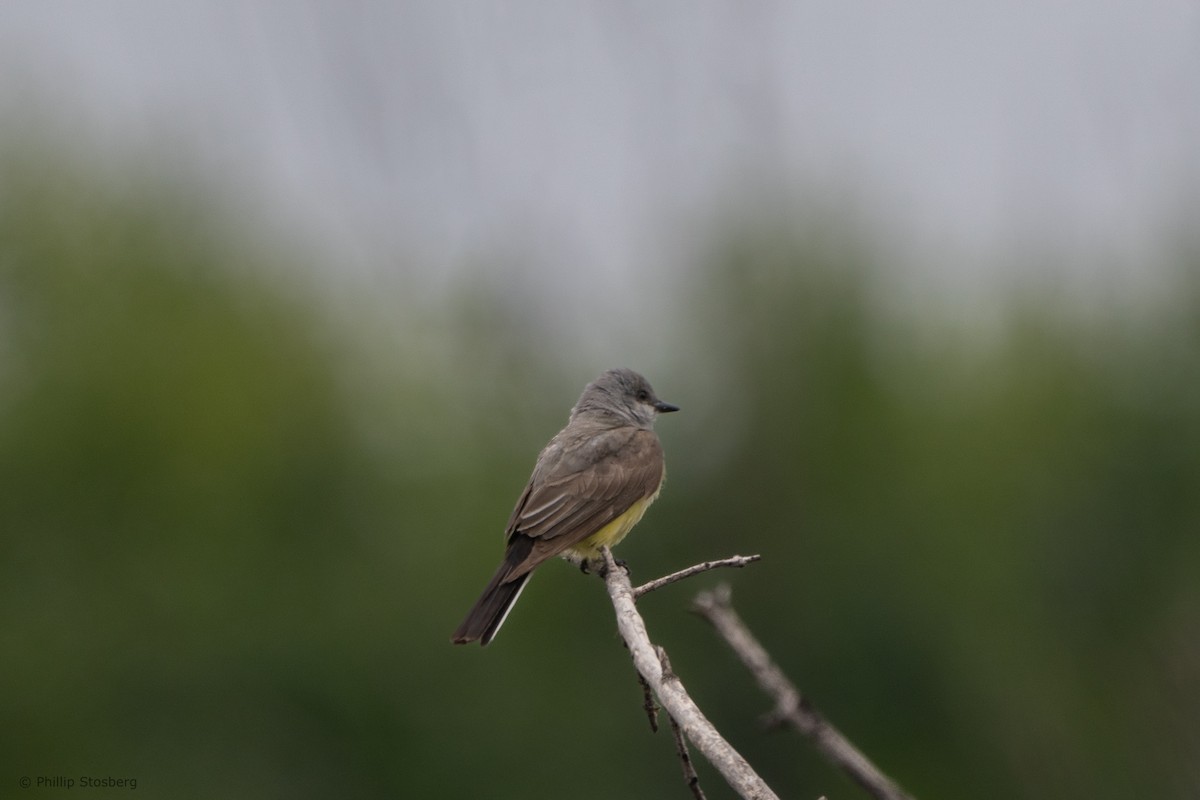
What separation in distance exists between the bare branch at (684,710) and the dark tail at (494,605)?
1558 mm

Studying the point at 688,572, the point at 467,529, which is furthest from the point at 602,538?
the point at 467,529

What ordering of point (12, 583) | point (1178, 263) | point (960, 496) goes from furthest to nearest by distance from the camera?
1. point (960, 496)
2. point (12, 583)
3. point (1178, 263)

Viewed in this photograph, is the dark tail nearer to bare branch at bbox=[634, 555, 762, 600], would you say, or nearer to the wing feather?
the wing feather

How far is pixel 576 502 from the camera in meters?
7.45

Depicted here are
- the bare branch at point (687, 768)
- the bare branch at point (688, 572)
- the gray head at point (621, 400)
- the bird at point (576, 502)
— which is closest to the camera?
the bare branch at point (687, 768)

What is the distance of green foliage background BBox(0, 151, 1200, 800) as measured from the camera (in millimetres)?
25141

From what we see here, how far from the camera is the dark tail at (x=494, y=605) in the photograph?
6492 mm

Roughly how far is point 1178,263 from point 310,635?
1557 centimetres

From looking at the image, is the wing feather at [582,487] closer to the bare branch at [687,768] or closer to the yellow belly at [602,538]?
the yellow belly at [602,538]

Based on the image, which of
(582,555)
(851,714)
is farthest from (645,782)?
(582,555)

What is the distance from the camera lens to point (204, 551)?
1080 inches

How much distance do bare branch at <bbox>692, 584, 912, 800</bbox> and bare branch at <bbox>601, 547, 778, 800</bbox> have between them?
240 millimetres

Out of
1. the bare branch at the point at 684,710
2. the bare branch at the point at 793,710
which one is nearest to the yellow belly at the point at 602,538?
the bare branch at the point at 684,710

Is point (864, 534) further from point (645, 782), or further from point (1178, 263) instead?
point (1178, 263)
